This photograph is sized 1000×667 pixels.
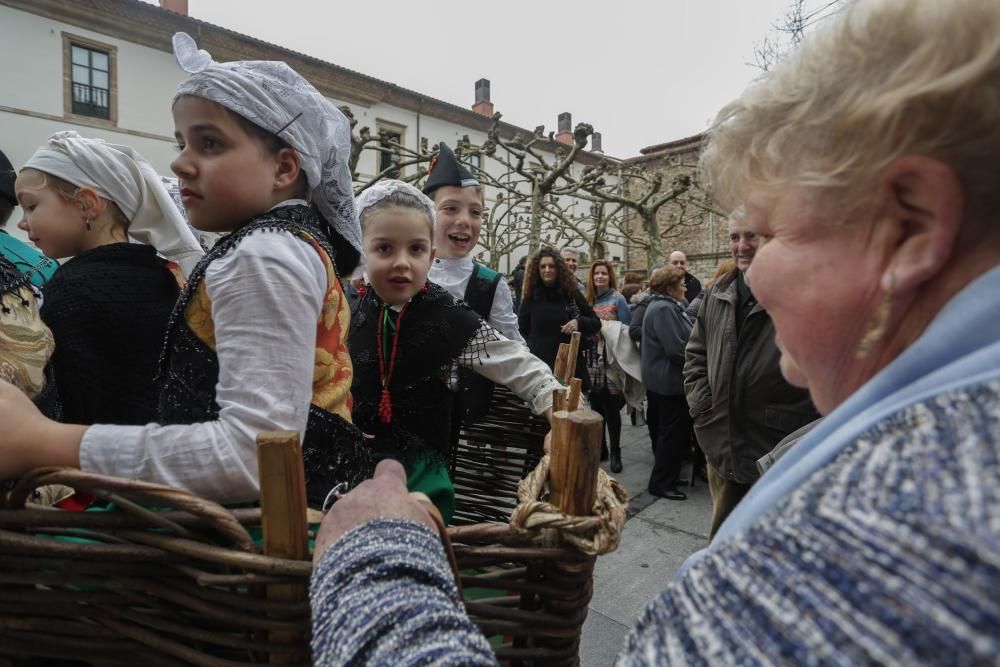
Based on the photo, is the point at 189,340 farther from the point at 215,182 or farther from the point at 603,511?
the point at 603,511

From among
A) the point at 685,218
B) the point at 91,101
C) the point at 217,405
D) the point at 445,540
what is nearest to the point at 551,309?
the point at 217,405

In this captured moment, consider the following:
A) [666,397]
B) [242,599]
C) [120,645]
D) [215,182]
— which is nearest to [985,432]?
[242,599]

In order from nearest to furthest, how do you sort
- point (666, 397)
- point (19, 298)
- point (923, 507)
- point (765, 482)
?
point (923, 507) < point (765, 482) < point (19, 298) < point (666, 397)

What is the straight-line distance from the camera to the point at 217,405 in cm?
93

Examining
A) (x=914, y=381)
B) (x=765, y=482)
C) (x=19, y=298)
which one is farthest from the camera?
(x=19, y=298)

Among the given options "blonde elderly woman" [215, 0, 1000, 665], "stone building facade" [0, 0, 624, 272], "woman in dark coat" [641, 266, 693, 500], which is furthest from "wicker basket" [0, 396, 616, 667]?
"stone building facade" [0, 0, 624, 272]

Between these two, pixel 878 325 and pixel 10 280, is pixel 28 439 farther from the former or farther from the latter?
pixel 878 325

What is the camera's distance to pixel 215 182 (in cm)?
104

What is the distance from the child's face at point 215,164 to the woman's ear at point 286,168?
0.17ft

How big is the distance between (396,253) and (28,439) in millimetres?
1078

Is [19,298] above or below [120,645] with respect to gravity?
above

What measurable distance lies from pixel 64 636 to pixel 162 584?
0.22m

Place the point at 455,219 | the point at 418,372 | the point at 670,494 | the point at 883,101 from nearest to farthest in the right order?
1. the point at 883,101
2. the point at 418,372
3. the point at 455,219
4. the point at 670,494

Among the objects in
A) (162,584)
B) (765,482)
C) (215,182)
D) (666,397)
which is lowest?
(666,397)
